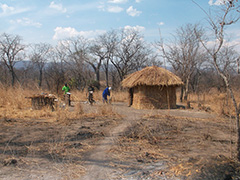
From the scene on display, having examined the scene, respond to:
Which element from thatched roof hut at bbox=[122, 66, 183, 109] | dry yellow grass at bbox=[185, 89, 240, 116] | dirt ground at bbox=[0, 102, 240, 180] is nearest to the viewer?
dirt ground at bbox=[0, 102, 240, 180]

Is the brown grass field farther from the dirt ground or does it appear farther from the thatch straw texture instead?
the thatch straw texture

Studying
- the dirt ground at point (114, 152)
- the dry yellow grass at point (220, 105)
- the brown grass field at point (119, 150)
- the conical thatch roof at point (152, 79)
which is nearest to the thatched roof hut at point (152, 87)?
the conical thatch roof at point (152, 79)

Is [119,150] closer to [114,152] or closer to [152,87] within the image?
[114,152]

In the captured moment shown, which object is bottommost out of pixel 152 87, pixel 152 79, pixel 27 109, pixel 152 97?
pixel 27 109

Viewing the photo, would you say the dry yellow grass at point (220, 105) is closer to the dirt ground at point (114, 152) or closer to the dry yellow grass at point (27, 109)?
the dirt ground at point (114, 152)

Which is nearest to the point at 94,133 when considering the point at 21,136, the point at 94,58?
the point at 21,136

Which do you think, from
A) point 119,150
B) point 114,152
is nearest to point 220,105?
A: point 119,150

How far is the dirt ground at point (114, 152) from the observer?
324cm

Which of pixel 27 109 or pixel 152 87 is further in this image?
pixel 152 87

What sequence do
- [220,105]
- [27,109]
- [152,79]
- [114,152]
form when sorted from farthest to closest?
1. [152,79]
2. [27,109]
3. [220,105]
4. [114,152]

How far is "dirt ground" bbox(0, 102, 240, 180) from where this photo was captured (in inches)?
128

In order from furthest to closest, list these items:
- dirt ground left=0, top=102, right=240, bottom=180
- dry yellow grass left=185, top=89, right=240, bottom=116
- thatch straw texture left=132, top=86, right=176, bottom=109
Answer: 1. thatch straw texture left=132, top=86, right=176, bottom=109
2. dry yellow grass left=185, top=89, right=240, bottom=116
3. dirt ground left=0, top=102, right=240, bottom=180

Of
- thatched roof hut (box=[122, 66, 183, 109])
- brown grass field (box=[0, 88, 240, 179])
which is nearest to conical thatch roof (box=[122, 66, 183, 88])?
thatched roof hut (box=[122, 66, 183, 109])

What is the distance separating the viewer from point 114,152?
164 inches
